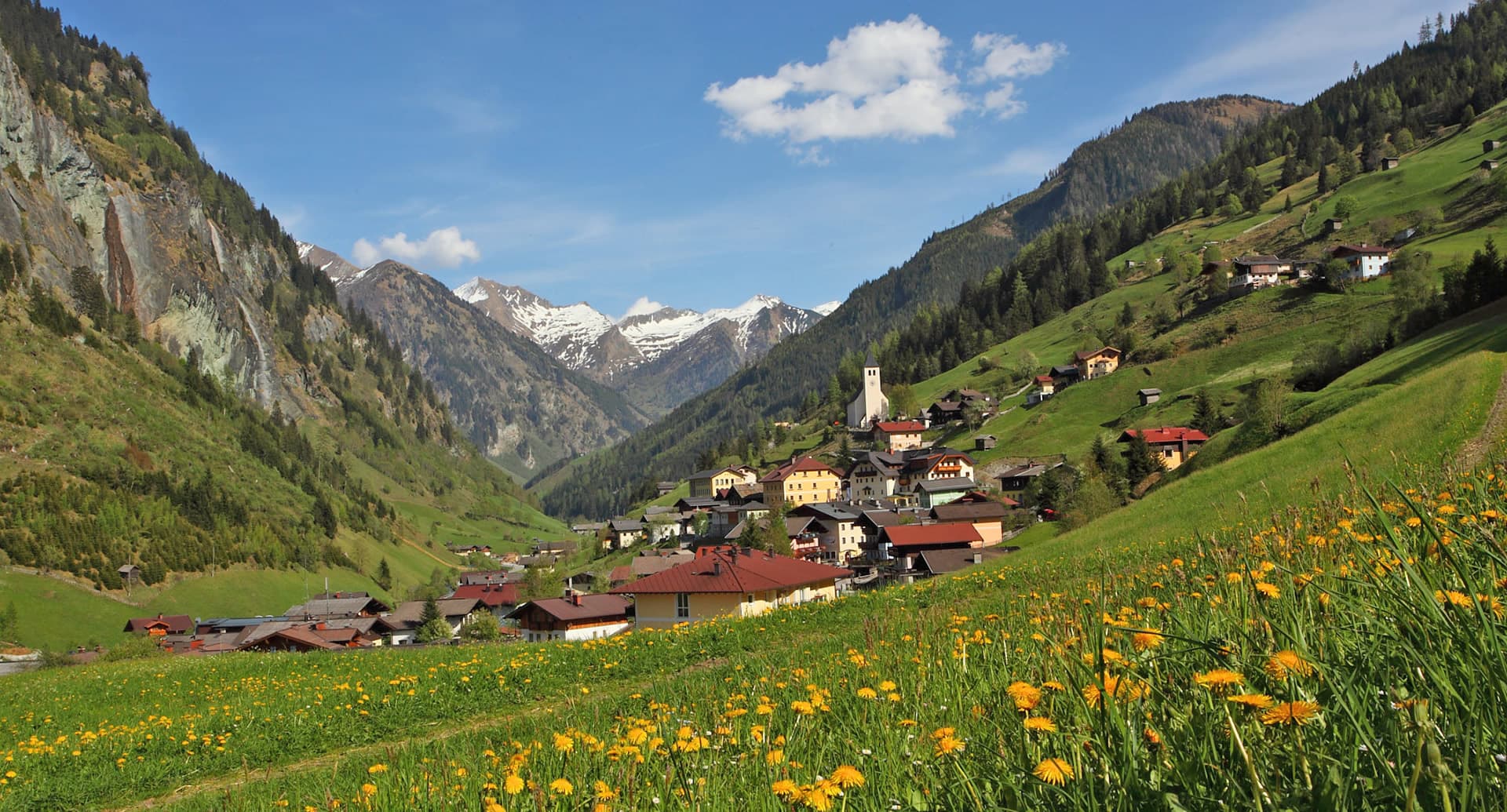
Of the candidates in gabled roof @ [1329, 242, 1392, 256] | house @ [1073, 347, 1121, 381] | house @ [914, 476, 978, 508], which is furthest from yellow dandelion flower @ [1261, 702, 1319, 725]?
gabled roof @ [1329, 242, 1392, 256]

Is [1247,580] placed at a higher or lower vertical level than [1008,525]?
higher

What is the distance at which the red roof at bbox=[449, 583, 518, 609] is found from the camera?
104375 mm

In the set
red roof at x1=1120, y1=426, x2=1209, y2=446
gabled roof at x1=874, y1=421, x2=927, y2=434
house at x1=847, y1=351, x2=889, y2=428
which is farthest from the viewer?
house at x1=847, y1=351, x2=889, y2=428

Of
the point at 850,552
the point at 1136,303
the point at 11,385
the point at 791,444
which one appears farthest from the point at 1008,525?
the point at 11,385

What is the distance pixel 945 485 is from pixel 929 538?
36464mm

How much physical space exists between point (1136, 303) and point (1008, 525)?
3355 inches

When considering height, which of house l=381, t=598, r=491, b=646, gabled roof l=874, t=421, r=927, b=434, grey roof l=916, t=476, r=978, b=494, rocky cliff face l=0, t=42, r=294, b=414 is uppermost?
rocky cliff face l=0, t=42, r=294, b=414

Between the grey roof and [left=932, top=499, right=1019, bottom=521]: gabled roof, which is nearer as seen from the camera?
[left=932, top=499, right=1019, bottom=521]: gabled roof

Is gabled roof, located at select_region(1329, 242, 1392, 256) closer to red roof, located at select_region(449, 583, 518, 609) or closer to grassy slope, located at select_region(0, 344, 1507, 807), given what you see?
grassy slope, located at select_region(0, 344, 1507, 807)

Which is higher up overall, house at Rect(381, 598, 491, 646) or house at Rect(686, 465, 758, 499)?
house at Rect(686, 465, 758, 499)

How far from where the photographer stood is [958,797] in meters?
3.21

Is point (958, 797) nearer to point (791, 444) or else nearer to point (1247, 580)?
point (1247, 580)

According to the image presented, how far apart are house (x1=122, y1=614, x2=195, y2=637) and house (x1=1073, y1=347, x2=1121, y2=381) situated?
386 feet

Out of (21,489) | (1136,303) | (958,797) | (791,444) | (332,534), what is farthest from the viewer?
(791,444)
